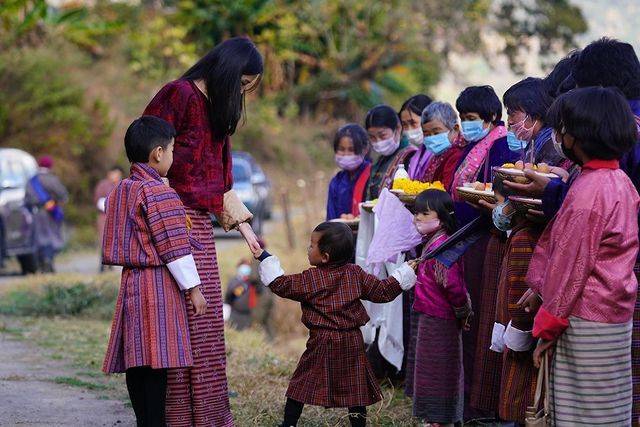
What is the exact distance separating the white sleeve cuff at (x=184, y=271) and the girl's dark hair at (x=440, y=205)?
156 cm

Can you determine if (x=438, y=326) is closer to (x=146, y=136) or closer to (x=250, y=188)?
(x=146, y=136)

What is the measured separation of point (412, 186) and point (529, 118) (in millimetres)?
1190

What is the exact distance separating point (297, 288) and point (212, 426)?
85 cm

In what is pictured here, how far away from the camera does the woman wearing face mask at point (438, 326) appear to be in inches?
261

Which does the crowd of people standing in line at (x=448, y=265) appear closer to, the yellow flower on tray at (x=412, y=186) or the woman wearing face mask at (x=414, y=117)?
the yellow flower on tray at (x=412, y=186)

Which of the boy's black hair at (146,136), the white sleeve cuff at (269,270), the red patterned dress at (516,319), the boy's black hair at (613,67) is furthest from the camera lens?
the white sleeve cuff at (269,270)

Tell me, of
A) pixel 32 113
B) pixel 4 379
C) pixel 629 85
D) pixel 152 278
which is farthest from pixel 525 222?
pixel 32 113

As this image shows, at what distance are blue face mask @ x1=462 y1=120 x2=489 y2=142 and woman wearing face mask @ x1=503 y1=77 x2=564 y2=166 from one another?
1.99ft

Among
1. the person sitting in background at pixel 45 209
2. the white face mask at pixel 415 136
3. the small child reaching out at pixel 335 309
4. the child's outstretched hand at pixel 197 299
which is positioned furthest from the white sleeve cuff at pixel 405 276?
the person sitting in background at pixel 45 209

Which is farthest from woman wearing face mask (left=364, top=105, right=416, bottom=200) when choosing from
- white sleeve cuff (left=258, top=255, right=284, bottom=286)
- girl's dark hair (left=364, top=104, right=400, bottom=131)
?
white sleeve cuff (left=258, top=255, right=284, bottom=286)

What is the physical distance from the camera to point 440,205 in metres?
6.61

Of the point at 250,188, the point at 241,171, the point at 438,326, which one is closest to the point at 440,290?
the point at 438,326

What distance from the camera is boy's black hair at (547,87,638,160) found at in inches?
184

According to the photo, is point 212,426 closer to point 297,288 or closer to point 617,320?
point 297,288
